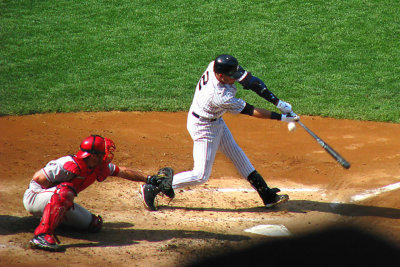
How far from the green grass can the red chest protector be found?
3.73 metres

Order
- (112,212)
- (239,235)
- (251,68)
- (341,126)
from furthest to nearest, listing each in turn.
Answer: (251,68), (341,126), (112,212), (239,235)

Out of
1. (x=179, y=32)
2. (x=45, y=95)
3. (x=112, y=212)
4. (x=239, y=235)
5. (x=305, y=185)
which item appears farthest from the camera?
(x=179, y=32)

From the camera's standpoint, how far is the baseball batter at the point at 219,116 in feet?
18.1

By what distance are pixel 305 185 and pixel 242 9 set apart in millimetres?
6467

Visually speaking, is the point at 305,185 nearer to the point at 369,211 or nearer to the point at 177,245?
the point at 369,211

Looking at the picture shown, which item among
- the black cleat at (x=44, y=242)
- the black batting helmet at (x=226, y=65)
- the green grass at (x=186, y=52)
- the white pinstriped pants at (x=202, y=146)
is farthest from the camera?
the green grass at (x=186, y=52)

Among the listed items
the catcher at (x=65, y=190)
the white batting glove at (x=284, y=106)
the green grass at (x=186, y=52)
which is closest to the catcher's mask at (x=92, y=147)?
the catcher at (x=65, y=190)

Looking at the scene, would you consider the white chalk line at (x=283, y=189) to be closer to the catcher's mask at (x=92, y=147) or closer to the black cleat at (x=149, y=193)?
the black cleat at (x=149, y=193)

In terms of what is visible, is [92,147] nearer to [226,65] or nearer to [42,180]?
[42,180]

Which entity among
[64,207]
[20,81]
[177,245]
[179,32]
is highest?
[179,32]

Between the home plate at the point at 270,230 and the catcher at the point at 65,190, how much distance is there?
1.54 metres

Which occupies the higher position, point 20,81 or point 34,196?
point 20,81

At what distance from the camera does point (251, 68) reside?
10.3 metres

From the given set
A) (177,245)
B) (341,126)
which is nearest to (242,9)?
(341,126)
